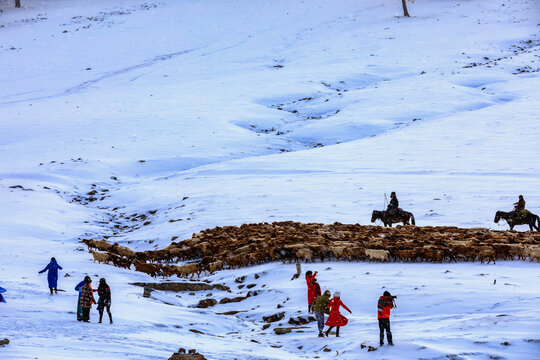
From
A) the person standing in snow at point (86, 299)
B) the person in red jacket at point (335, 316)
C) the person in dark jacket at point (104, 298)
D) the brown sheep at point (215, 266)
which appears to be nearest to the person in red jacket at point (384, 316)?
the person in red jacket at point (335, 316)

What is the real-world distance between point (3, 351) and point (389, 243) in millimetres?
12633

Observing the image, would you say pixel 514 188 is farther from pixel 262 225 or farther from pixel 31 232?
pixel 31 232

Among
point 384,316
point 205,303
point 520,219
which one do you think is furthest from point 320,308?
point 520,219

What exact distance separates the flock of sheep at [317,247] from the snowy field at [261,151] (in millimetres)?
519

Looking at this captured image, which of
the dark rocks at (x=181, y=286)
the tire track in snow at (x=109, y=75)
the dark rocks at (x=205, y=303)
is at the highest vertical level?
the tire track in snow at (x=109, y=75)

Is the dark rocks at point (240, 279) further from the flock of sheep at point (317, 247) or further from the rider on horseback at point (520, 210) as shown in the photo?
the rider on horseback at point (520, 210)

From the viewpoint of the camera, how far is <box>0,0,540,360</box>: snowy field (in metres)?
14.1

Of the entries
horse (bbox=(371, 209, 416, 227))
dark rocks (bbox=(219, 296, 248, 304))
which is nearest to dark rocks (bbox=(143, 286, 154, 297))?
dark rocks (bbox=(219, 296, 248, 304))

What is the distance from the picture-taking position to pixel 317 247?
20.5m

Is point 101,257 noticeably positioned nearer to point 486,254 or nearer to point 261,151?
point 486,254

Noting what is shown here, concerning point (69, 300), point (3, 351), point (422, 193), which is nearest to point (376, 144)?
point (422, 193)

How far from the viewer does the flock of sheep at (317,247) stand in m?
19.3

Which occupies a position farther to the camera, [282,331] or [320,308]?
[282,331]

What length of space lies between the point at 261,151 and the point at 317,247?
2353cm
